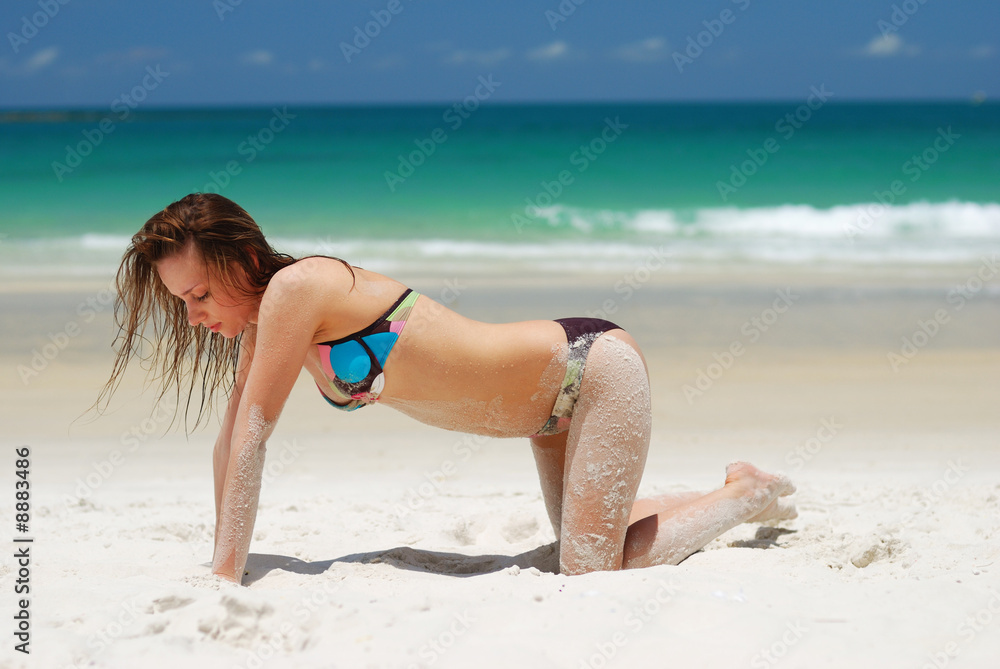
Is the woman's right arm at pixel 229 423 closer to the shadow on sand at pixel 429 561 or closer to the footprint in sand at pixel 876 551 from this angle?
the shadow on sand at pixel 429 561

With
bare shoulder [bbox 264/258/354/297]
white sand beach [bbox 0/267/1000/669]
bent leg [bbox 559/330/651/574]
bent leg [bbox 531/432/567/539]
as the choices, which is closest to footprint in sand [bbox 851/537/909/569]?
white sand beach [bbox 0/267/1000/669]

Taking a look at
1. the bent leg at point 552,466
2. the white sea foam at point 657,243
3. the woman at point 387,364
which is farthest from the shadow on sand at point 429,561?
the white sea foam at point 657,243

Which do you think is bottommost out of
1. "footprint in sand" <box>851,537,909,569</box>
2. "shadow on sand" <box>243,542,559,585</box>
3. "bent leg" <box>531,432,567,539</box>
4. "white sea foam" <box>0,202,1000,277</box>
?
"shadow on sand" <box>243,542,559,585</box>

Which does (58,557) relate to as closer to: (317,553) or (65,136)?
(317,553)

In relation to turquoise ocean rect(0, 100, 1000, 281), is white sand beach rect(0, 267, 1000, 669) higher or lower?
lower

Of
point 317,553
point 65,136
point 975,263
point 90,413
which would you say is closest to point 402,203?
point 975,263

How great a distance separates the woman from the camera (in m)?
2.75

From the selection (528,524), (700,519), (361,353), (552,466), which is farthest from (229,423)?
(700,519)

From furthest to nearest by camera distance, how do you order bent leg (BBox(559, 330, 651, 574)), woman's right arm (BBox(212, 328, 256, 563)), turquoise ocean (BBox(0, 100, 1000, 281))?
turquoise ocean (BBox(0, 100, 1000, 281)) → woman's right arm (BBox(212, 328, 256, 563)) → bent leg (BBox(559, 330, 651, 574))

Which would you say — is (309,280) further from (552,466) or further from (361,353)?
(552,466)

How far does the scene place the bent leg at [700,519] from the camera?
10.3 ft

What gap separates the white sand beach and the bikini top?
2.16 ft

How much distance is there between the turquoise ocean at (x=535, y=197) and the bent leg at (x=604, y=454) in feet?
28.5

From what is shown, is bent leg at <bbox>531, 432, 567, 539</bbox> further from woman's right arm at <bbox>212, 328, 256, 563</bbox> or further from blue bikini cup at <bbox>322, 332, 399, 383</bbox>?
woman's right arm at <bbox>212, 328, 256, 563</bbox>
